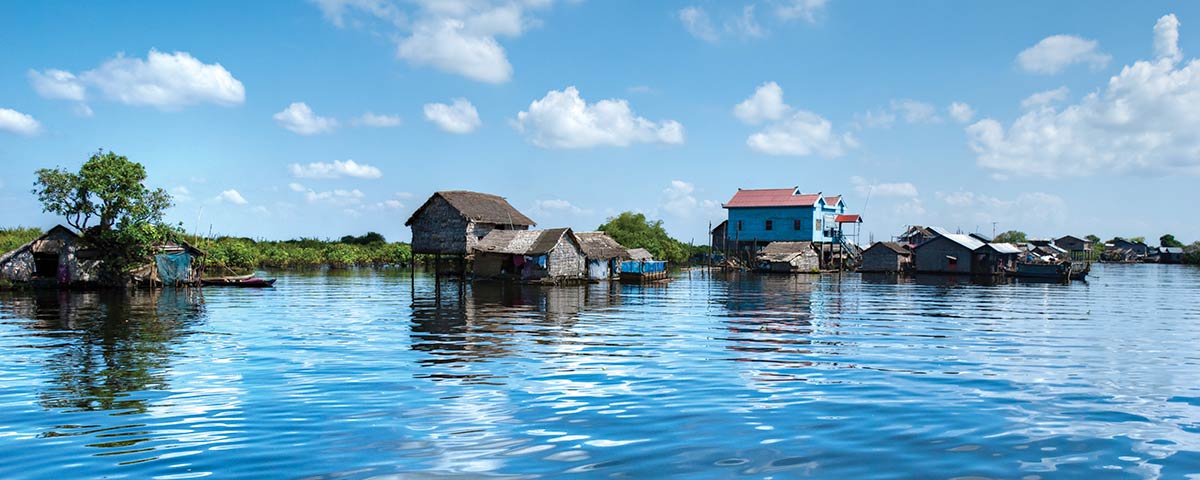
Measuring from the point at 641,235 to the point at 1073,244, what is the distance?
71.9 m

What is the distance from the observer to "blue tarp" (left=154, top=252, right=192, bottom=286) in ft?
122

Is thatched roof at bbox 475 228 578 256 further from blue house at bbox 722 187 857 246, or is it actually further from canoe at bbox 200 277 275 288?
blue house at bbox 722 187 857 246

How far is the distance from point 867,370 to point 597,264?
33310 millimetres

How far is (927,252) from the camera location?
6419 centimetres

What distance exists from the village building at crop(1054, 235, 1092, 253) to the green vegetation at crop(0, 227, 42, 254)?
382 ft

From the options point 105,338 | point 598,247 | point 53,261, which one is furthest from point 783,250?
point 105,338

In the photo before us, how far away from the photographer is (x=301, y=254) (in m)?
68.9

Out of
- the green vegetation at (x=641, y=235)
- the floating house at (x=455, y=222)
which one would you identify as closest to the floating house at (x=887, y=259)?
the green vegetation at (x=641, y=235)

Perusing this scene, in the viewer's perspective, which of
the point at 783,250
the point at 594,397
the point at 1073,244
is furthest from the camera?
Result: the point at 1073,244

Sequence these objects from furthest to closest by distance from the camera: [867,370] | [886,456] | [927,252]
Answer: [927,252]
[867,370]
[886,456]

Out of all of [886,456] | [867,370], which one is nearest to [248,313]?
[867,370]

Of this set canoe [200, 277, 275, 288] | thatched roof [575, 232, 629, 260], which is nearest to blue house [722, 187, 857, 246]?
thatched roof [575, 232, 629, 260]

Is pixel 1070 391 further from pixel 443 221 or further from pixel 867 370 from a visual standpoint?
pixel 443 221

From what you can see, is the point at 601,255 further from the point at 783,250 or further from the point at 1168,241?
the point at 1168,241
